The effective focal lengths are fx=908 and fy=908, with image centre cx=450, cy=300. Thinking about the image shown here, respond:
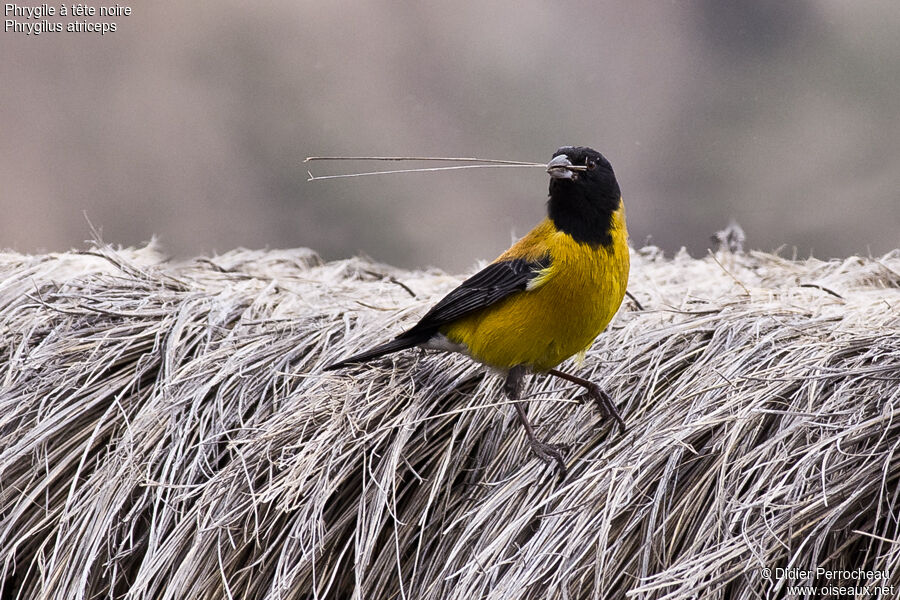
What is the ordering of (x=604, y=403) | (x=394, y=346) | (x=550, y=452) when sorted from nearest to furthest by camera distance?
(x=550, y=452) < (x=604, y=403) < (x=394, y=346)

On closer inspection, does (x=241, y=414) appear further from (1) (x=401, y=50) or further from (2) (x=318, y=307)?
(1) (x=401, y=50)

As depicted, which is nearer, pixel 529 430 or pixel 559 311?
pixel 529 430

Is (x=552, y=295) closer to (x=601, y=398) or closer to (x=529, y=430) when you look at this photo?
(x=601, y=398)

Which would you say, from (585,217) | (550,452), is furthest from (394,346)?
(585,217)

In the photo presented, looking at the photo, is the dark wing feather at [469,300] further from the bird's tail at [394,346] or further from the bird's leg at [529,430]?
the bird's leg at [529,430]

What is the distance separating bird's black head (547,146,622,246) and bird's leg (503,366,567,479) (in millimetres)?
546

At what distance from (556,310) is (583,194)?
1.56ft

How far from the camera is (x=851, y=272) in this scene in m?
4.66

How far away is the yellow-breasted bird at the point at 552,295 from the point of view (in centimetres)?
319

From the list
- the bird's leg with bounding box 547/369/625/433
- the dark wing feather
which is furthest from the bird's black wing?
the bird's leg with bounding box 547/369/625/433

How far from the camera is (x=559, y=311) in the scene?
10.5 feet

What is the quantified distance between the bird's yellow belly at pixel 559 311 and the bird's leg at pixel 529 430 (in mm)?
55

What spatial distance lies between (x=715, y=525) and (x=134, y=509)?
193 cm

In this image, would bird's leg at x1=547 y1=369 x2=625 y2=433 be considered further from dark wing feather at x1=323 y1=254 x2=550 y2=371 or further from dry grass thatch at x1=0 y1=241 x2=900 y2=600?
dark wing feather at x1=323 y1=254 x2=550 y2=371
